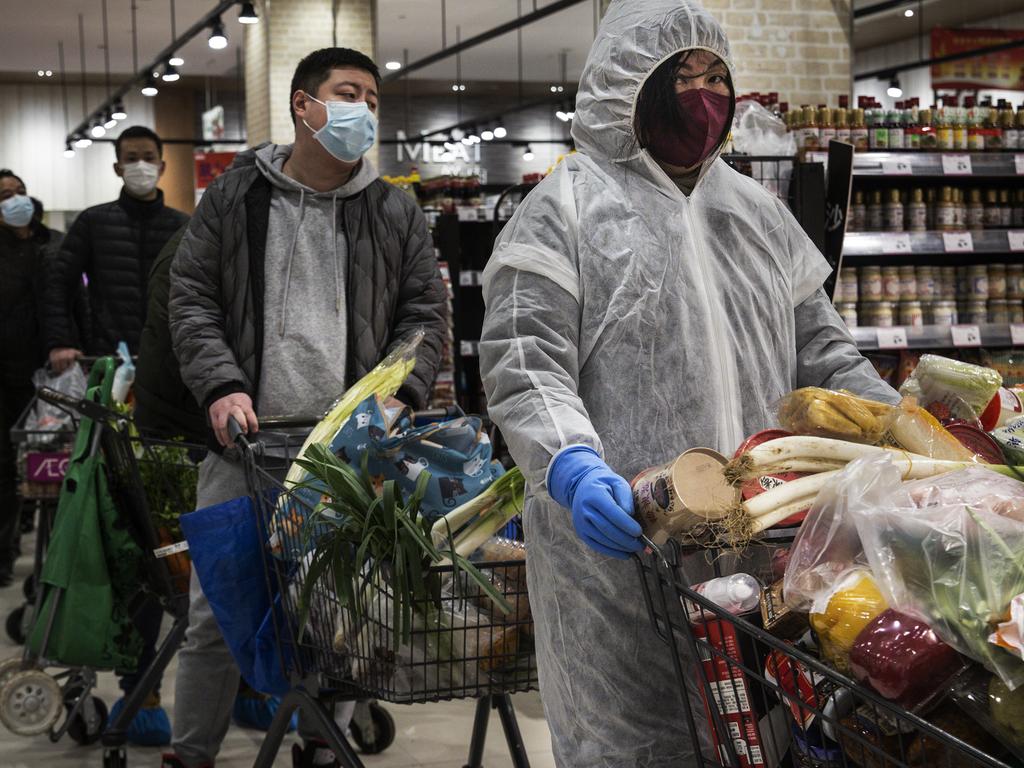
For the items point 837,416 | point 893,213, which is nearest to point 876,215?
point 893,213

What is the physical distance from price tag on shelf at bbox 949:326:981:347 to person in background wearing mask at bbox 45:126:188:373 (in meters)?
3.44

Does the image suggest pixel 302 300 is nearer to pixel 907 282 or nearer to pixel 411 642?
pixel 411 642

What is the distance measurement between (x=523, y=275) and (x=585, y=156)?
285 millimetres

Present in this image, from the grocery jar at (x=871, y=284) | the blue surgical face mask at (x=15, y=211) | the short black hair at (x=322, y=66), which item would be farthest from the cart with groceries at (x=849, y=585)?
the blue surgical face mask at (x=15, y=211)

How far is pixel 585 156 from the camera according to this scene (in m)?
2.13

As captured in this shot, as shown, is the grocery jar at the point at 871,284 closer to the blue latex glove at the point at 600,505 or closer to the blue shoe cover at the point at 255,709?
the blue shoe cover at the point at 255,709

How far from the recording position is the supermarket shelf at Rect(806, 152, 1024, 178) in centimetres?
552

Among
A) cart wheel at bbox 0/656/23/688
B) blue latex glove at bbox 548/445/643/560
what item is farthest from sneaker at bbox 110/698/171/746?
blue latex glove at bbox 548/445/643/560

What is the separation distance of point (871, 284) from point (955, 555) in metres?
4.63

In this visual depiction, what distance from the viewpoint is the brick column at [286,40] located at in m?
12.4

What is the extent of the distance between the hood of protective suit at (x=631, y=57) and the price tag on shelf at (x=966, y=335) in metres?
4.05

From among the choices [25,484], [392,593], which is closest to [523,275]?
[392,593]

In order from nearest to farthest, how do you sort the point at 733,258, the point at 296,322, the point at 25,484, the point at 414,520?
the point at 733,258 < the point at 414,520 < the point at 296,322 < the point at 25,484

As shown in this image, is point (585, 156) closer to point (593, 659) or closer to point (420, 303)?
point (593, 659)
